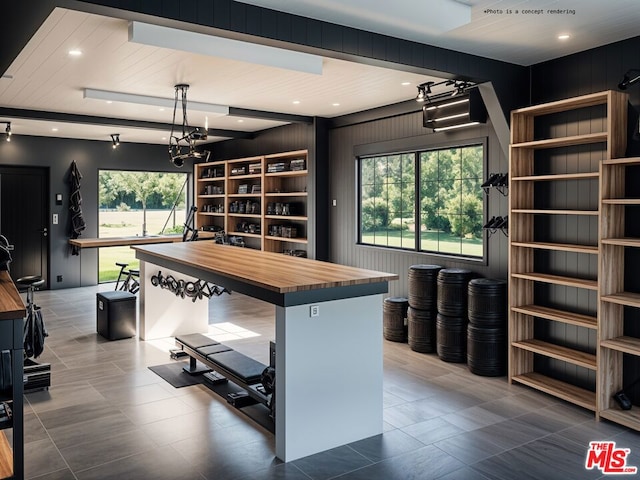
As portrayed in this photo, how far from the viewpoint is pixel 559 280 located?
416cm

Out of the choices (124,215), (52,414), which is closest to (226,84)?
(52,414)

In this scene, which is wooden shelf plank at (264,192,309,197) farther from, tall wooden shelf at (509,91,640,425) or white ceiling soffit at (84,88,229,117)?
tall wooden shelf at (509,91,640,425)

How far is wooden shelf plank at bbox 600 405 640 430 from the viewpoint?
11.7 ft

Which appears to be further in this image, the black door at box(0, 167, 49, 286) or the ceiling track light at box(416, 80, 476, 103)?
the black door at box(0, 167, 49, 286)

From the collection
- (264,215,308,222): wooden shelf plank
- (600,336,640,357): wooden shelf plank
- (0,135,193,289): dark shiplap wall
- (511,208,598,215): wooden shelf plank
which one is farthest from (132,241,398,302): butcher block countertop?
(0,135,193,289): dark shiplap wall

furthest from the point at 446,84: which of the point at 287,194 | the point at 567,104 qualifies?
the point at 287,194

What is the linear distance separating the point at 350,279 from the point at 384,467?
1.11 m

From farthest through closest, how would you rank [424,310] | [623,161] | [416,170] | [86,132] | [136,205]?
[136,205] < [86,132] < [416,170] < [424,310] < [623,161]

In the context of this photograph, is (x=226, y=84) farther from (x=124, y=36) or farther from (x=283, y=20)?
(x=283, y=20)

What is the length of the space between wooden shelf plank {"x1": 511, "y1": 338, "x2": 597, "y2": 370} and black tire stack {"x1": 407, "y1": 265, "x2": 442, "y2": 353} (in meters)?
1.08

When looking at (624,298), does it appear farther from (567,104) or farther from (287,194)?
(287,194)

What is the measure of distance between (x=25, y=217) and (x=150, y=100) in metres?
4.53

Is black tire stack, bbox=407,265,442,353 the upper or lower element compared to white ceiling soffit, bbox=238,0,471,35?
lower

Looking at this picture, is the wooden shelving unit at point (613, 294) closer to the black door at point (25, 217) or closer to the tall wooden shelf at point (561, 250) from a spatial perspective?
the tall wooden shelf at point (561, 250)
